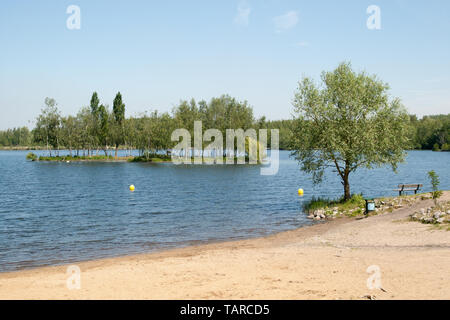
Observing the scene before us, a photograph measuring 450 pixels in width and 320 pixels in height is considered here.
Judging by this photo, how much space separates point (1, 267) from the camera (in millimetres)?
20734

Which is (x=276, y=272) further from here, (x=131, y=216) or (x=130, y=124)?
(x=130, y=124)

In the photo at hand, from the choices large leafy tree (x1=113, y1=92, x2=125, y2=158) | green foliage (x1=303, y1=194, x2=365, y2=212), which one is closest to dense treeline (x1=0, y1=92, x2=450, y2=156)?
large leafy tree (x1=113, y1=92, x2=125, y2=158)

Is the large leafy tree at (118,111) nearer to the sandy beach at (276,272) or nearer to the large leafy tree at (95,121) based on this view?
the large leafy tree at (95,121)

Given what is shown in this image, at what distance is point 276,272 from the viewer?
16234 mm

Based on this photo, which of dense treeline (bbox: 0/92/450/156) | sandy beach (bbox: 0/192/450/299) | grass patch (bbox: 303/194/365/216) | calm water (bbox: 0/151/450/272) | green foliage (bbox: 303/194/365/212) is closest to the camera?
sandy beach (bbox: 0/192/450/299)

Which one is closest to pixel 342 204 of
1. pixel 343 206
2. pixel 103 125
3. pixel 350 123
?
pixel 343 206

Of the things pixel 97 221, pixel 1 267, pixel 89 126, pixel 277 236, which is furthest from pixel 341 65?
pixel 89 126

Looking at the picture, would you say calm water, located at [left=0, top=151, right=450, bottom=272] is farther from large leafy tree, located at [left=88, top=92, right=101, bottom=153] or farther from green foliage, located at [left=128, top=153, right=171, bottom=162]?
large leafy tree, located at [left=88, top=92, right=101, bottom=153]

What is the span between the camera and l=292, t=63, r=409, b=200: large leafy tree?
3488 cm

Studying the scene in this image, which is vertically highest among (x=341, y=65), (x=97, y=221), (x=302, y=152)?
(x=341, y=65)

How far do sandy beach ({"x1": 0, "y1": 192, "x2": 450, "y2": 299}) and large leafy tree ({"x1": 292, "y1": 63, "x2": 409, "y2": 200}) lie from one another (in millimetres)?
11531

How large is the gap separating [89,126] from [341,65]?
385ft
